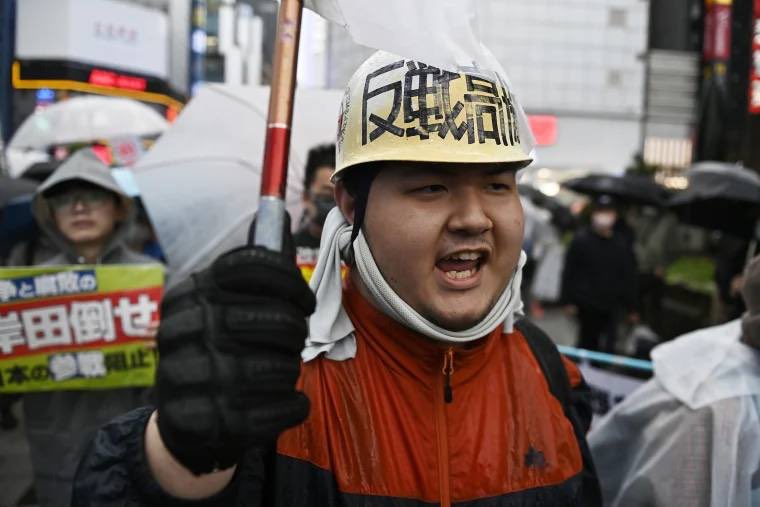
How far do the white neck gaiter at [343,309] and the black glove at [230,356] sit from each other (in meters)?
0.47

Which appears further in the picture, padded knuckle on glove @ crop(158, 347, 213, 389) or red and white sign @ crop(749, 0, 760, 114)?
red and white sign @ crop(749, 0, 760, 114)

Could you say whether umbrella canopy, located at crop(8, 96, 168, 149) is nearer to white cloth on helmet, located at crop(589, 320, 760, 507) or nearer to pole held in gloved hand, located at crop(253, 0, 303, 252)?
white cloth on helmet, located at crop(589, 320, 760, 507)

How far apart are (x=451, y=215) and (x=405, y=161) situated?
0.16m

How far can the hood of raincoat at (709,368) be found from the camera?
2186 mm

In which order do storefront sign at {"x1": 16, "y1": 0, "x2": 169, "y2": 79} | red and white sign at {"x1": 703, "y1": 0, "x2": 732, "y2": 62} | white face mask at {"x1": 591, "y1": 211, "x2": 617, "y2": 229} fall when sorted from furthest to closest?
storefront sign at {"x1": 16, "y1": 0, "x2": 169, "y2": 79}, red and white sign at {"x1": 703, "y1": 0, "x2": 732, "y2": 62}, white face mask at {"x1": 591, "y1": 211, "x2": 617, "y2": 229}

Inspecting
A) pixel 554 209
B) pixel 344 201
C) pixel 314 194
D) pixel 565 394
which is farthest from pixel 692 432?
pixel 554 209

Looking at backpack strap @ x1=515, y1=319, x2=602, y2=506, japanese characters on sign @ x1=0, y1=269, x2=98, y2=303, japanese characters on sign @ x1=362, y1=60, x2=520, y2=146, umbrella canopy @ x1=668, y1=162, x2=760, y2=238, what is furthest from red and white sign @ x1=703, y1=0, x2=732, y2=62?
japanese characters on sign @ x1=362, y1=60, x2=520, y2=146

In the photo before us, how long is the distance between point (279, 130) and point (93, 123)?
717cm

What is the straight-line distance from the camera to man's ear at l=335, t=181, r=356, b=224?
1765 mm

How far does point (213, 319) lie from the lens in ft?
3.73

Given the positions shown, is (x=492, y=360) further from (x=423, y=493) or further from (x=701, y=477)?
(x=701, y=477)

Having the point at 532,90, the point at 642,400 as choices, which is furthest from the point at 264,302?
the point at 532,90

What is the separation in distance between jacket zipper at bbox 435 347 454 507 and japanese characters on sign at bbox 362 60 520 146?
1.67 feet

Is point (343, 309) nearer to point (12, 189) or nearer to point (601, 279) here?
point (12, 189)
